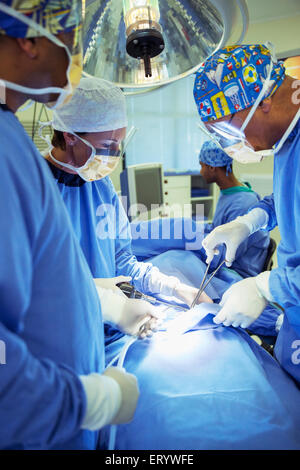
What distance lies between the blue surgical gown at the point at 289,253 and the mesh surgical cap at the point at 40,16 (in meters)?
0.70

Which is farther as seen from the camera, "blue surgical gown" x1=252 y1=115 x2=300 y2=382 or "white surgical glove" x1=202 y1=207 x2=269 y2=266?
"white surgical glove" x1=202 y1=207 x2=269 y2=266

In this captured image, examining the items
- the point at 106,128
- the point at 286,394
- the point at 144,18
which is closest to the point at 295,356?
the point at 286,394

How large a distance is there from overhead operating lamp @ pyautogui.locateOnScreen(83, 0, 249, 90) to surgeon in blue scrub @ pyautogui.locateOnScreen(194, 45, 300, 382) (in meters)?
0.10

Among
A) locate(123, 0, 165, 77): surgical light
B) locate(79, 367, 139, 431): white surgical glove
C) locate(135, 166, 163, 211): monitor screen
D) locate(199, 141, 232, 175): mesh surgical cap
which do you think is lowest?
locate(79, 367, 139, 431): white surgical glove

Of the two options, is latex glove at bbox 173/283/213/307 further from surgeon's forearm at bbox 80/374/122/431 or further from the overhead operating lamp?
the overhead operating lamp

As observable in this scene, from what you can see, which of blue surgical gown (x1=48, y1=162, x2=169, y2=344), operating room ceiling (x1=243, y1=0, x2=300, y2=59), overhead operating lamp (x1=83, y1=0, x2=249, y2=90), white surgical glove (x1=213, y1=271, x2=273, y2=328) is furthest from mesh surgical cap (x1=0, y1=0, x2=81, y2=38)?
operating room ceiling (x1=243, y1=0, x2=300, y2=59)

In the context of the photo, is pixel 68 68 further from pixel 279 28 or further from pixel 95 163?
pixel 279 28

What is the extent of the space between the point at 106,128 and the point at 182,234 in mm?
1077

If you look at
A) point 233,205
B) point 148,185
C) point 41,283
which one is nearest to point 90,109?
point 41,283

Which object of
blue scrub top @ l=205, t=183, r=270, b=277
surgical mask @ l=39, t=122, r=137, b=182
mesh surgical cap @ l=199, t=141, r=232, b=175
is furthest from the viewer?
mesh surgical cap @ l=199, t=141, r=232, b=175

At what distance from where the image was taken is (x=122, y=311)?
0.92m

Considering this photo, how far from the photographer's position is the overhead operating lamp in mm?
799

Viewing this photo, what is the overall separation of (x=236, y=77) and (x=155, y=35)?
262 mm

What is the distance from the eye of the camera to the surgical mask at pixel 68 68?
0.46 m
